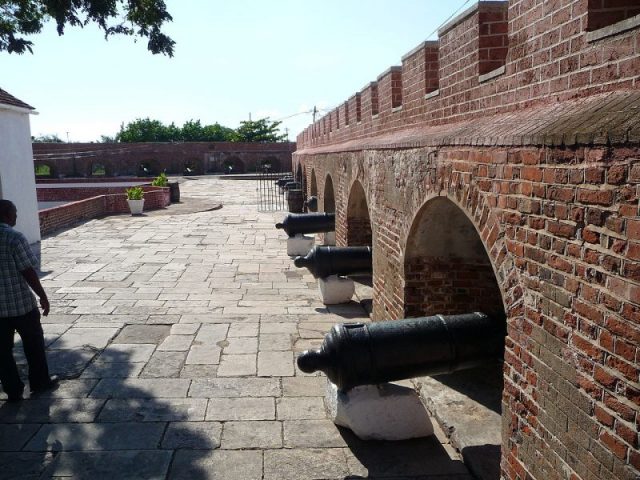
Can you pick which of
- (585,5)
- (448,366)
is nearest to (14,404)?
(448,366)

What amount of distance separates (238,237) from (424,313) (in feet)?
29.2

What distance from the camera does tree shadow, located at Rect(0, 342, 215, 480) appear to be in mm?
3914

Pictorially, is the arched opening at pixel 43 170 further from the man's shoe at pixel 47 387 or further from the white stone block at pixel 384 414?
the white stone block at pixel 384 414

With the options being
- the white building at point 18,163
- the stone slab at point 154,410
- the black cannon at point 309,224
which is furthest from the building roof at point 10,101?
the stone slab at point 154,410

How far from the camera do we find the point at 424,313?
5.48 meters

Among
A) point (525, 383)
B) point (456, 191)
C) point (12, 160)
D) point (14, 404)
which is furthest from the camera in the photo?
point (12, 160)

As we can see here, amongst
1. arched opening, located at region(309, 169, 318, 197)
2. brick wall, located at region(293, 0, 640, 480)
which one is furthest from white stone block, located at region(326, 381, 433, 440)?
arched opening, located at region(309, 169, 318, 197)

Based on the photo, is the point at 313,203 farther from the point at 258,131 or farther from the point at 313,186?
the point at 258,131

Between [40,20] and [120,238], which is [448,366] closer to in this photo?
[40,20]

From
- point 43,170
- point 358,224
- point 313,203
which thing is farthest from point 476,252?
point 43,170

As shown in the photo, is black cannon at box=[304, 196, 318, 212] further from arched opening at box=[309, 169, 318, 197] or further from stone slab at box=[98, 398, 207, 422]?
stone slab at box=[98, 398, 207, 422]

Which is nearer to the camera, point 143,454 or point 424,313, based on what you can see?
point 143,454

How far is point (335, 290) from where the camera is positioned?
7.89 m

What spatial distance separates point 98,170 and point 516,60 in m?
45.2
